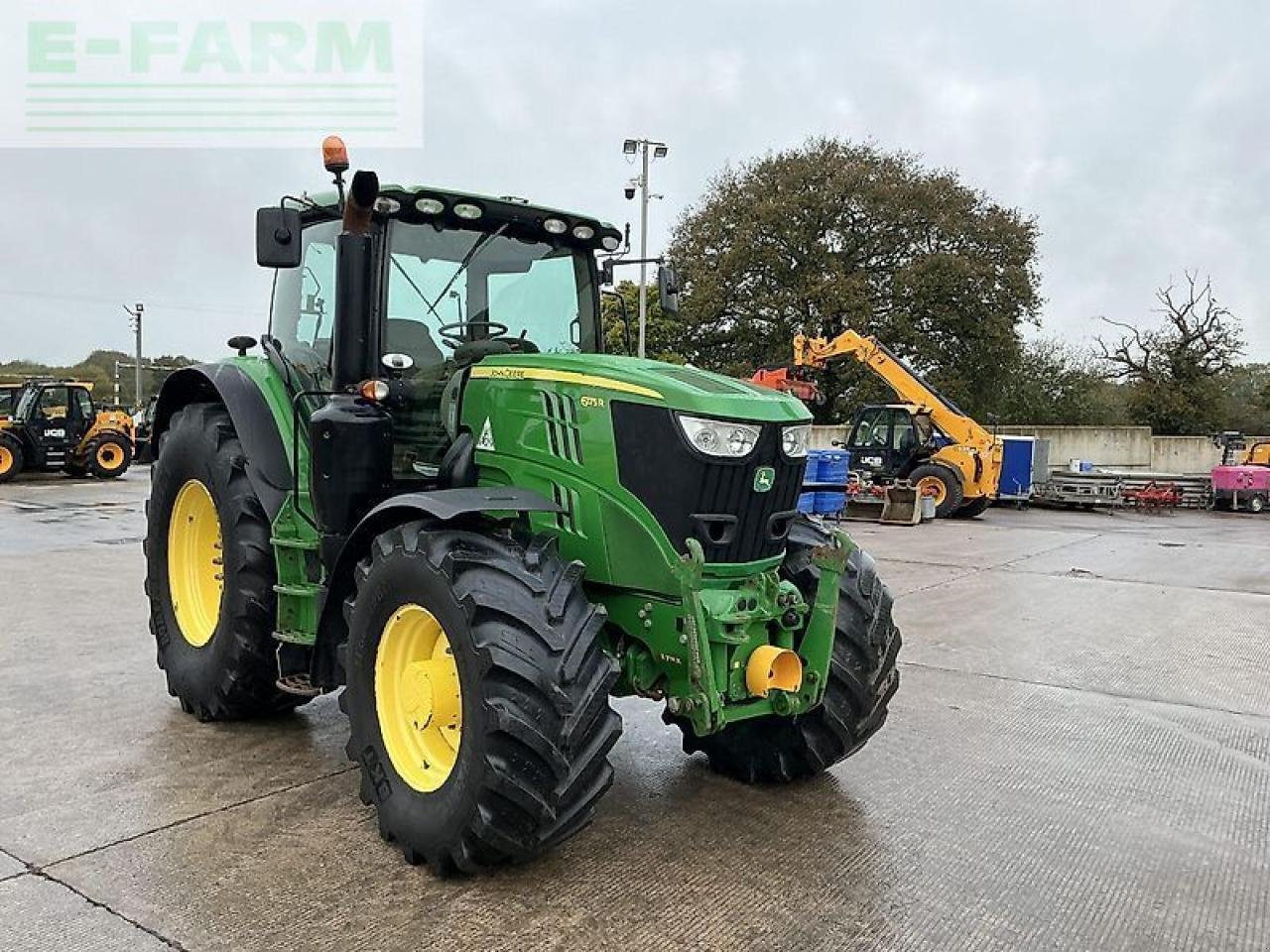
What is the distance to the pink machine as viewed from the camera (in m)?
21.2

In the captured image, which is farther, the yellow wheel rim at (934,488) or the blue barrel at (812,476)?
the yellow wheel rim at (934,488)

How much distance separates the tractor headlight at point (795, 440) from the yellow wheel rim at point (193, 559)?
10.0 feet

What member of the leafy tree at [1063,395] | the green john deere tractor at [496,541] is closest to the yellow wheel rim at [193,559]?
the green john deere tractor at [496,541]

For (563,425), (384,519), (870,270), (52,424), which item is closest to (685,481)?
(563,425)

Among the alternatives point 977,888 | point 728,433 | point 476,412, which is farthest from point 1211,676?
point 476,412

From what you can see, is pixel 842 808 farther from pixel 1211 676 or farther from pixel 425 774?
pixel 1211 676

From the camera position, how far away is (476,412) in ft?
13.5

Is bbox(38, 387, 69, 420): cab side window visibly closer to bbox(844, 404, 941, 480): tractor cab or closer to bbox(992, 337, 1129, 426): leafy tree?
bbox(844, 404, 941, 480): tractor cab

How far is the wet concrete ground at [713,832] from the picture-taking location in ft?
10.3

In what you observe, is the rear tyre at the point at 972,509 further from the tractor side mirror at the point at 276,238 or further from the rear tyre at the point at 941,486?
the tractor side mirror at the point at 276,238

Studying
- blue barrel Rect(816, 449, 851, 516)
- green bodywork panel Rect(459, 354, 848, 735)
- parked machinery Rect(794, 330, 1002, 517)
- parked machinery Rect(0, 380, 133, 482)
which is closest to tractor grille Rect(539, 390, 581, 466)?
green bodywork panel Rect(459, 354, 848, 735)

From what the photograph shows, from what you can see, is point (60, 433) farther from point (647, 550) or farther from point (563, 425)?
point (647, 550)

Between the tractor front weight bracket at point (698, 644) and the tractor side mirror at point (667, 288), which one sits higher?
the tractor side mirror at point (667, 288)

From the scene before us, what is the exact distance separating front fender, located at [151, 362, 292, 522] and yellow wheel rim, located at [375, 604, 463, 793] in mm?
1232
